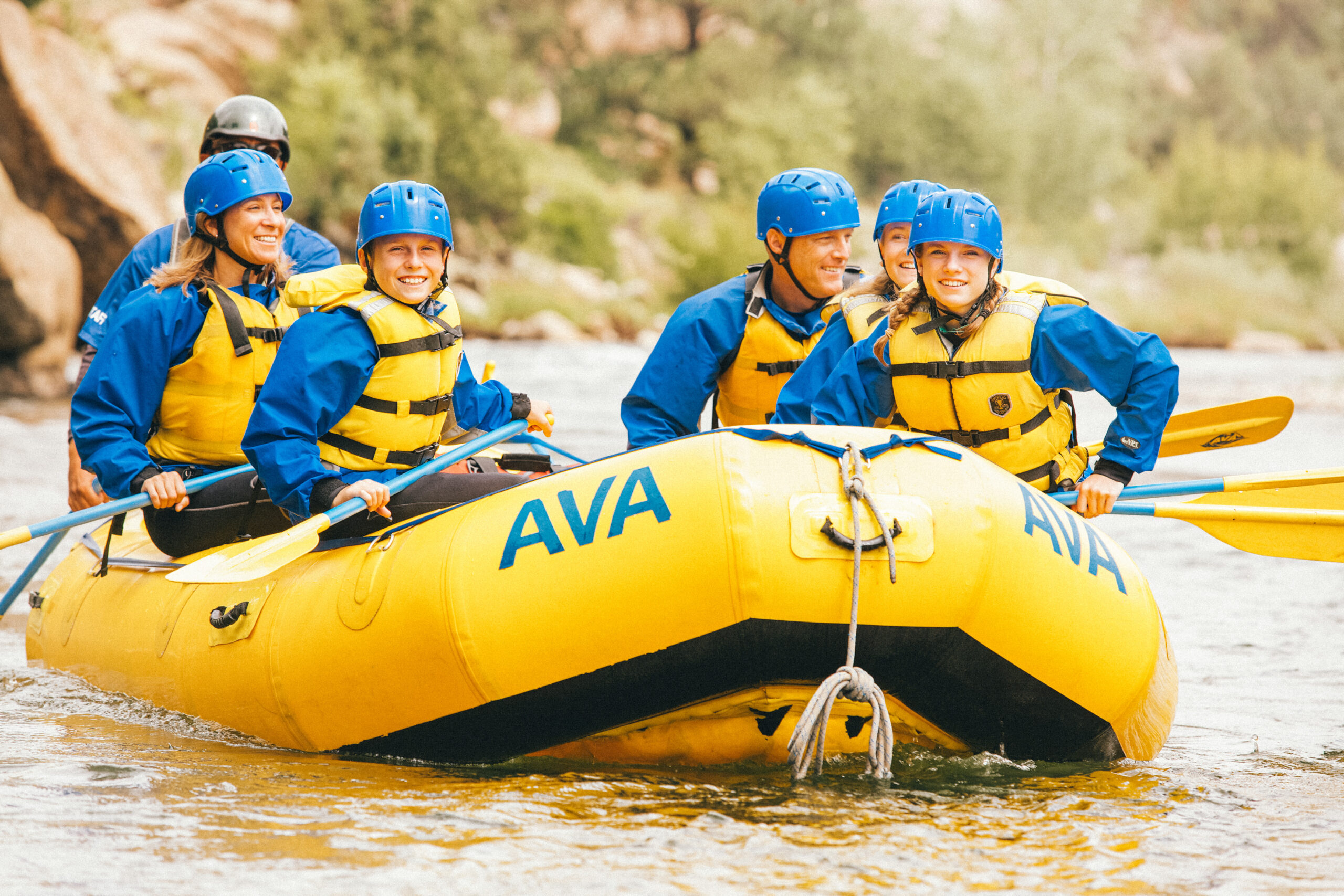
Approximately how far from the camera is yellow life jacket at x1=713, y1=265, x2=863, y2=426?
431cm

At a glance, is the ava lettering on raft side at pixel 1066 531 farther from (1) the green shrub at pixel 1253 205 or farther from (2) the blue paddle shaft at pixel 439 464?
(1) the green shrub at pixel 1253 205

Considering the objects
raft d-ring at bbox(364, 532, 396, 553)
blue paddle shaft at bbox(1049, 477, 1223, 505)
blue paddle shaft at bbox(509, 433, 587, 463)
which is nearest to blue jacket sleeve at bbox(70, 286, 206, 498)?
raft d-ring at bbox(364, 532, 396, 553)

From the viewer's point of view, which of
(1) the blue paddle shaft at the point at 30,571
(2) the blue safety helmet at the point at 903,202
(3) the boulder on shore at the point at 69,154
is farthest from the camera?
(3) the boulder on shore at the point at 69,154

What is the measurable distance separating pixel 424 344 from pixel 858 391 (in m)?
1.18

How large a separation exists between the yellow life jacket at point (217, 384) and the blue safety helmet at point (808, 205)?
1.54m

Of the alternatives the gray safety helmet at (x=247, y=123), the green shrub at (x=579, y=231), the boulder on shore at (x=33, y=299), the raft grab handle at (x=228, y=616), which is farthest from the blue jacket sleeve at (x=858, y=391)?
the green shrub at (x=579, y=231)

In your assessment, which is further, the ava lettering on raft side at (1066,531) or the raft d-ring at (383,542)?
the raft d-ring at (383,542)

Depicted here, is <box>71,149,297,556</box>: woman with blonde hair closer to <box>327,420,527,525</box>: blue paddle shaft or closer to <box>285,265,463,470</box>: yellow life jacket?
<box>285,265,463,470</box>: yellow life jacket

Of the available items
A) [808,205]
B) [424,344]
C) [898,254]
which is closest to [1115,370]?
[898,254]

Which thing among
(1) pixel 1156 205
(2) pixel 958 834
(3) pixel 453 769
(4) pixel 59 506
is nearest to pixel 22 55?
(4) pixel 59 506

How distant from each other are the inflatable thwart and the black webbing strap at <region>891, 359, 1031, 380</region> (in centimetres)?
54

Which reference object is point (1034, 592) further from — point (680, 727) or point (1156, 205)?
point (1156, 205)

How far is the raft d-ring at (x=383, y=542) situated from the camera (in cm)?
346

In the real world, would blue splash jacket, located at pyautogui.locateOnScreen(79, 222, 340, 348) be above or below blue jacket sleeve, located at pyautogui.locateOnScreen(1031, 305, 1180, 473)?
above
